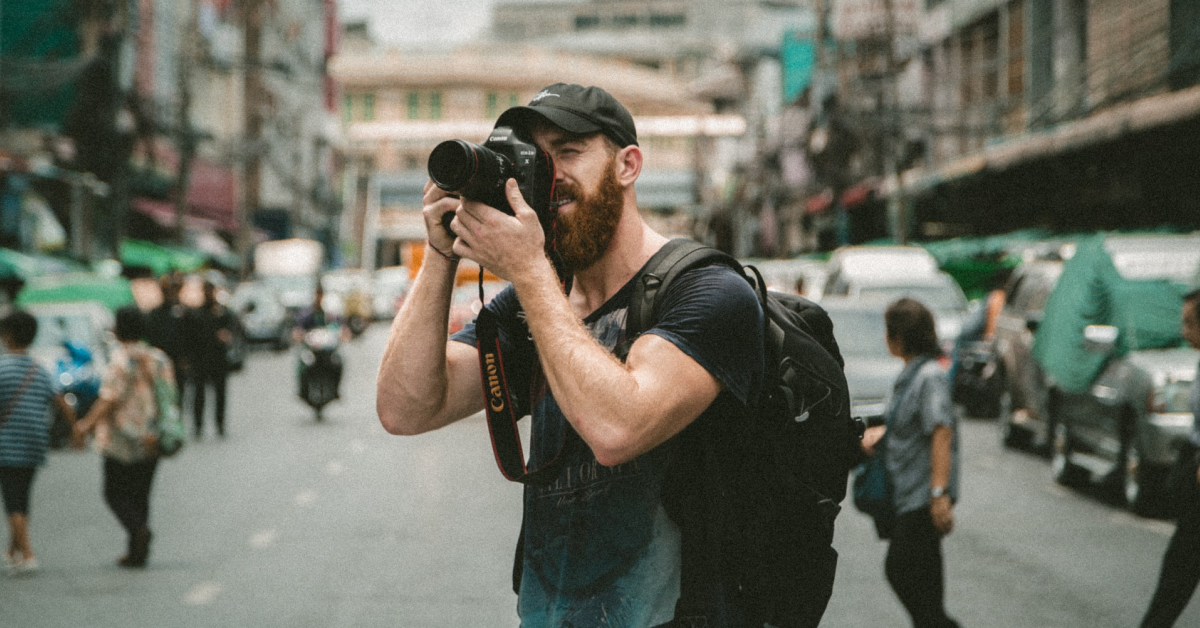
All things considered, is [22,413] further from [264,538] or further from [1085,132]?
[1085,132]

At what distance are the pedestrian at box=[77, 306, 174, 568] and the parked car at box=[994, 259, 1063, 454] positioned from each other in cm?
797

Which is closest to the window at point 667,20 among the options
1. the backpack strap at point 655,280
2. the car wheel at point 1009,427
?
the car wheel at point 1009,427

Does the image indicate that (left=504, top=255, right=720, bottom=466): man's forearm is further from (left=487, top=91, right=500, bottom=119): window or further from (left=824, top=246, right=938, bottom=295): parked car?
(left=487, top=91, right=500, bottom=119): window

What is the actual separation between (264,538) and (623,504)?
23.1ft

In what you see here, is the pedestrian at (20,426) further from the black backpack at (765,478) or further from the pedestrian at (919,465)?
the black backpack at (765,478)

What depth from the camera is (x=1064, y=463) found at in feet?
38.3

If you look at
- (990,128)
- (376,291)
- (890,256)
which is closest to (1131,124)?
(890,256)

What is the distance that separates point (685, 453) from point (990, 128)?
2770 centimetres

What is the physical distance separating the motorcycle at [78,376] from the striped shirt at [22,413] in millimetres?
7298

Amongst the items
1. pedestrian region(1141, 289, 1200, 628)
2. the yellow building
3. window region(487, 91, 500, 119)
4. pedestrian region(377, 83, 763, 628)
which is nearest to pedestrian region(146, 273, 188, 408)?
pedestrian region(1141, 289, 1200, 628)

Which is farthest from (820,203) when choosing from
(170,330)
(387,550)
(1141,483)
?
(387,550)

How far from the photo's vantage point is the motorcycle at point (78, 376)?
50.4 ft

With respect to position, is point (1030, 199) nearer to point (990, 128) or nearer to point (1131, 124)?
point (990, 128)

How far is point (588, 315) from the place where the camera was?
2.64m
